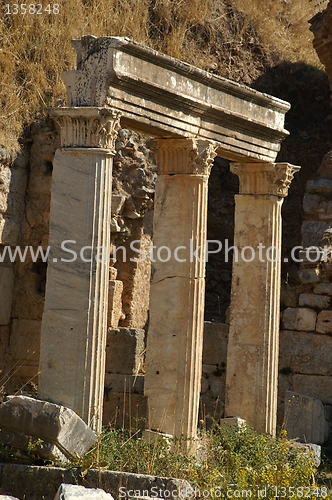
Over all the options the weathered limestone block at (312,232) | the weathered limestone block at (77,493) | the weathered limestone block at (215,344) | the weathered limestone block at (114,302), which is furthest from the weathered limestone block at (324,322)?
the weathered limestone block at (77,493)

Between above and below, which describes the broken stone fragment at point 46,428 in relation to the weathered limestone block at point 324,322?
below

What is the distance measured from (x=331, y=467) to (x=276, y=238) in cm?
350

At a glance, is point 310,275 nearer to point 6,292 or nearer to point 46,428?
point 6,292

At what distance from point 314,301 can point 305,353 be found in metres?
0.89

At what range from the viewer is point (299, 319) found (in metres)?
12.7

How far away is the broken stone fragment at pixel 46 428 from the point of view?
7414mm

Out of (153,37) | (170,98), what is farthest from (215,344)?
(153,37)

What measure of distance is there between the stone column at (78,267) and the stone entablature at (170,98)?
39 centimetres

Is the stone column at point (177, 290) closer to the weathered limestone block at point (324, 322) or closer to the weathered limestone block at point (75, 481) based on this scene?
the weathered limestone block at point (75, 481)

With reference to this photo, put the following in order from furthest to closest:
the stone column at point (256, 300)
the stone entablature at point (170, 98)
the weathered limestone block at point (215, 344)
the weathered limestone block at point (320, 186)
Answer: the weathered limestone block at point (320, 186) < the weathered limestone block at point (215, 344) < the stone column at point (256, 300) < the stone entablature at point (170, 98)

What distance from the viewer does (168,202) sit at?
368 inches

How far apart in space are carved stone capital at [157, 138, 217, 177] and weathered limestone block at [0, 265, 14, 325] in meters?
4.00

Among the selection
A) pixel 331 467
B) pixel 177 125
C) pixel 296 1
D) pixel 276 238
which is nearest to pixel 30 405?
pixel 177 125

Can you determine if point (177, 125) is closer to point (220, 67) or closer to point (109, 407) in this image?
point (109, 407)
